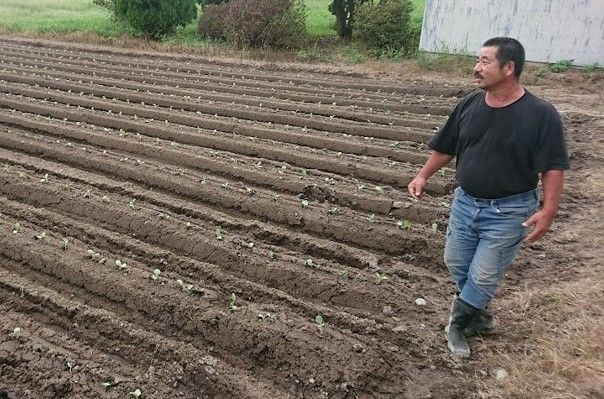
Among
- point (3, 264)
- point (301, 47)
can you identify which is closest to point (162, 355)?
point (3, 264)

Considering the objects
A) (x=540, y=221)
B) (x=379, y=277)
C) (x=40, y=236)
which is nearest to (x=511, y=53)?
(x=540, y=221)

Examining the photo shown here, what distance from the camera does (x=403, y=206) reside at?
18.9ft

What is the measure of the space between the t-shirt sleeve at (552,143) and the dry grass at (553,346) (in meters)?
1.20

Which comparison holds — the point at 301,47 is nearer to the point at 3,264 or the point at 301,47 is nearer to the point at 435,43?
the point at 435,43

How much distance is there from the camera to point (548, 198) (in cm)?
312

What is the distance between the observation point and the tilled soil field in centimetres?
354

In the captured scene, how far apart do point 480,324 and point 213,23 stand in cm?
1666

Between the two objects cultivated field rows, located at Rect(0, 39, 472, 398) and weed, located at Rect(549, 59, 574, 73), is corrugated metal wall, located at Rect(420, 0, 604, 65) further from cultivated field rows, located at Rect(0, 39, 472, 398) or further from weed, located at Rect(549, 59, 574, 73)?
cultivated field rows, located at Rect(0, 39, 472, 398)

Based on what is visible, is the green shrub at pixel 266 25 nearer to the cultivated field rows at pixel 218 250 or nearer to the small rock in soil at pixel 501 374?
the cultivated field rows at pixel 218 250

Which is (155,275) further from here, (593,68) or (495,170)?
(593,68)

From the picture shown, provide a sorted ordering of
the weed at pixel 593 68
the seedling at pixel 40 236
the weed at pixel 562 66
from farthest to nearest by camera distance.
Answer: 1. the weed at pixel 562 66
2. the weed at pixel 593 68
3. the seedling at pixel 40 236

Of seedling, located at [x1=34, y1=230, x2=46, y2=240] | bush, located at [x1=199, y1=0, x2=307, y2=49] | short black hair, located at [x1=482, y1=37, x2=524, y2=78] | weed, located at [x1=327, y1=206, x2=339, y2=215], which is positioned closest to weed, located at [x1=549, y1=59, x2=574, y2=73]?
bush, located at [x1=199, y1=0, x2=307, y2=49]

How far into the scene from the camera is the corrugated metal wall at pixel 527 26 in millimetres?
12164

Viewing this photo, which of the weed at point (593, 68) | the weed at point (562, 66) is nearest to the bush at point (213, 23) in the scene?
the weed at point (562, 66)
